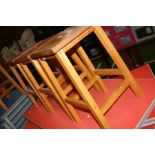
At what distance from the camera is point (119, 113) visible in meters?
1.82

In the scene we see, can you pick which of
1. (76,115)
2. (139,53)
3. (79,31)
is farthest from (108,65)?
(79,31)

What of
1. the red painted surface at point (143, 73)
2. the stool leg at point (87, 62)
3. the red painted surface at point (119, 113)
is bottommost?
the red painted surface at point (143, 73)

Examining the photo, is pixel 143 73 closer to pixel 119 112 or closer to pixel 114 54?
pixel 119 112

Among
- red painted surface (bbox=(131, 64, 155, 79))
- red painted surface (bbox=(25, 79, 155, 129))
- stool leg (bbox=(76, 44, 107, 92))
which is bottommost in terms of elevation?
red painted surface (bbox=(131, 64, 155, 79))

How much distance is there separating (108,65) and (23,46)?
8.45ft

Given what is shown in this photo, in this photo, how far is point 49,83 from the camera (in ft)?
6.19

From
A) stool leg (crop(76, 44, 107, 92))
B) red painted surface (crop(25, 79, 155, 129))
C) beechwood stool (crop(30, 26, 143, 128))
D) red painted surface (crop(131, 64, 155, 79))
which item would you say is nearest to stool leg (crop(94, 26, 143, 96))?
beechwood stool (crop(30, 26, 143, 128))

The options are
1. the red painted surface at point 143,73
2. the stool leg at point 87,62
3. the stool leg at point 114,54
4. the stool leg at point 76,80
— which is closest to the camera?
the stool leg at point 76,80

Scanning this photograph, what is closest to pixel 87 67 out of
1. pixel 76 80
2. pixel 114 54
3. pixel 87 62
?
pixel 87 62

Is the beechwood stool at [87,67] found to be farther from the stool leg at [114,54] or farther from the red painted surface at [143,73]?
the red painted surface at [143,73]

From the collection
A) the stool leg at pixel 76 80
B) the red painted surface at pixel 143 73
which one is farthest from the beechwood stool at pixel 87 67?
the red painted surface at pixel 143 73

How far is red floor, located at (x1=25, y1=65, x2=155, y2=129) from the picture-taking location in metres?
1.71

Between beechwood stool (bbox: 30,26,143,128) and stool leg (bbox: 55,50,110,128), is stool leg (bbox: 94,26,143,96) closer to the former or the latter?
beechwood stool (bbox: 30,26,143,128)

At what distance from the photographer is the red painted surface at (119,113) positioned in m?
1.71
